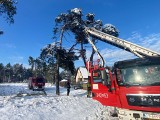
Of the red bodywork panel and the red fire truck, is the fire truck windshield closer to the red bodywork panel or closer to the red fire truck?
the red fire truck

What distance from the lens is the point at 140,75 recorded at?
985 centimetres

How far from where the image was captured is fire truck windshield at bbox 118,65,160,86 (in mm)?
9492

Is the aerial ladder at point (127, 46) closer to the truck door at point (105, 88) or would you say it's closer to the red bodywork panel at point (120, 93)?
the truck door at point (105, 88)

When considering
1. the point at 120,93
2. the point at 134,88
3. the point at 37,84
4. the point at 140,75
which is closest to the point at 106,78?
the point at 120,93

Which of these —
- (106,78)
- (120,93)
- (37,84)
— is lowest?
(120,93)

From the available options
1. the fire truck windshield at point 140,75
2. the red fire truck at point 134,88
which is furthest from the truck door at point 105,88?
the fire truck windshield at point 140,75

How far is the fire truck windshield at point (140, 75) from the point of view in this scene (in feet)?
31.1

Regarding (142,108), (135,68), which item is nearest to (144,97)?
(142,108)

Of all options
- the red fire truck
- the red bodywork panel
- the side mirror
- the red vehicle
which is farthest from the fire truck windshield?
the red vehicle

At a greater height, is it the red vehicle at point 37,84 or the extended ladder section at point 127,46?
the extended ladder section at point 127,46

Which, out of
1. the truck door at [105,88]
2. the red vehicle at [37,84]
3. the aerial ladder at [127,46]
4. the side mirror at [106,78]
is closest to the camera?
the side mirror at [106,78]

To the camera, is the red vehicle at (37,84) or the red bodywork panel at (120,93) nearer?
the red bodywork panel at (120,93)

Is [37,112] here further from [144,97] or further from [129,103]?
[144,97]

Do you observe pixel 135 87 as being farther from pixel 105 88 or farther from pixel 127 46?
pixel 127 46
